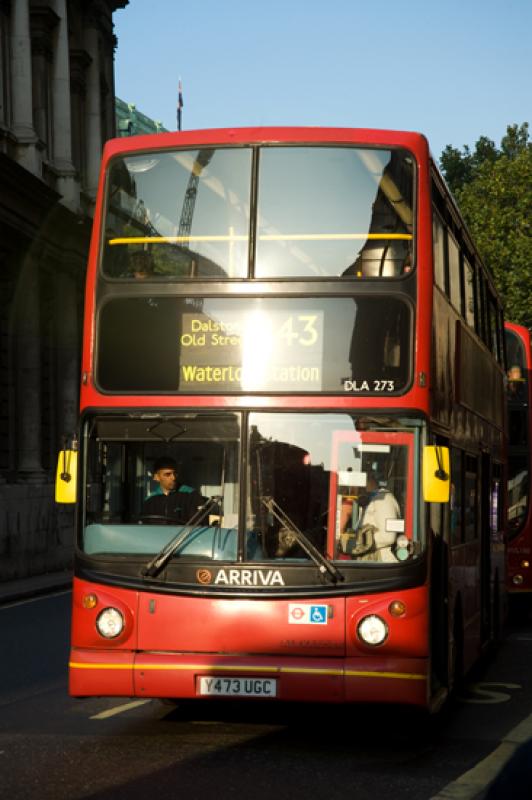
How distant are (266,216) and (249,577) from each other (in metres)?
2.25

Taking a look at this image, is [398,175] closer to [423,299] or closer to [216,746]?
[423,299]

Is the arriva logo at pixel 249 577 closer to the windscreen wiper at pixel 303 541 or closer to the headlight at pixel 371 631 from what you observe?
the windscreen wiper at pixel 303 541

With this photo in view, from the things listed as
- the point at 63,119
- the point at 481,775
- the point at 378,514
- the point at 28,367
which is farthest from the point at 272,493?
the point at 63,119

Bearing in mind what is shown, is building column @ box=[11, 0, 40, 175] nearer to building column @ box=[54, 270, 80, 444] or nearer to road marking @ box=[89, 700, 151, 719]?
building column @ box=[54, 270, 80, 444]

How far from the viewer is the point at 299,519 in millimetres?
9672

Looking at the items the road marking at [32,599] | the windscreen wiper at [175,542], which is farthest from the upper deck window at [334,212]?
the road marking at [32,599]

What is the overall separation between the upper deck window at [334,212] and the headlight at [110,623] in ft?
7.27

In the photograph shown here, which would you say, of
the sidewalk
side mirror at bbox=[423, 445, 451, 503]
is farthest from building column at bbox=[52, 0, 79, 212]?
side mirror at bbox=[423, 445, 451, 503]

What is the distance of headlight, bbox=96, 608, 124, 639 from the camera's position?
9727mm

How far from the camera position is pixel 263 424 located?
32.3 feet

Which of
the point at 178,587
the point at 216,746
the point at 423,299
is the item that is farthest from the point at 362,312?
the point at 216,746

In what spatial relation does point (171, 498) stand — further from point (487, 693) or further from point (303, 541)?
point (487, 693)

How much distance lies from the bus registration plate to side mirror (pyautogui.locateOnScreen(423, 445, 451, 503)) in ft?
4.63

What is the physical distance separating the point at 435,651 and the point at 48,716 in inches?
103
